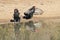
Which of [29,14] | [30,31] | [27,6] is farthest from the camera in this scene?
[27,6]

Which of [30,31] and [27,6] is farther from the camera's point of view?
[27,6]

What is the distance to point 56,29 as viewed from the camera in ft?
29.6

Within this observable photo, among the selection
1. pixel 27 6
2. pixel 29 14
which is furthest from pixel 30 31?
pixel 27 6

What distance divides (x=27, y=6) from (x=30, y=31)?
2.42m

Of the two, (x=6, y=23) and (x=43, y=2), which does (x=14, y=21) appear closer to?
(x=6, y=23)

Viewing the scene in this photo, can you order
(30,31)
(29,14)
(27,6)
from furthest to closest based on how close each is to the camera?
1. (27,6)
2. (29,14)
3. (30,31)

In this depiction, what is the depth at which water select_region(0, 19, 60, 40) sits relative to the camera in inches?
337

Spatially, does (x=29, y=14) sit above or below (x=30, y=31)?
above

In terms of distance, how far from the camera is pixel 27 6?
36.6 ft

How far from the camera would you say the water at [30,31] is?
8562mm

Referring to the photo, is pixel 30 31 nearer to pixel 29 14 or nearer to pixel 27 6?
pixel 29 14

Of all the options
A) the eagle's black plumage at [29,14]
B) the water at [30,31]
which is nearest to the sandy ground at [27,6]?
the eagle's black plumage at [29,14]

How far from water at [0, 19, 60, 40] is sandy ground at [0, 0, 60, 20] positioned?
1.32 m

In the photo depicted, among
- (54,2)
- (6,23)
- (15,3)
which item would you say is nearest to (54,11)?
(54,2)
